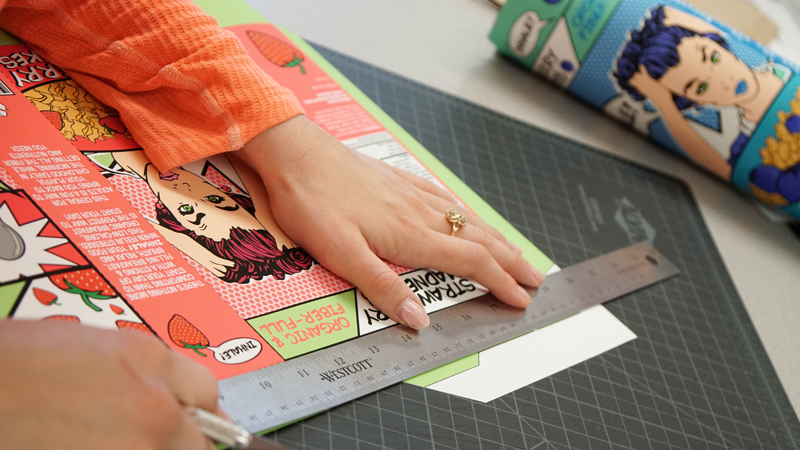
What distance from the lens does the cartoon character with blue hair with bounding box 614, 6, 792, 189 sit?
99 cm

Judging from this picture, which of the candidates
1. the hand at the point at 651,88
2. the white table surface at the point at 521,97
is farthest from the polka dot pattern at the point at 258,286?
the hand at the point at 651,88

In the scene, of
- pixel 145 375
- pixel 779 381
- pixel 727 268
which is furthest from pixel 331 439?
pixel 727 268

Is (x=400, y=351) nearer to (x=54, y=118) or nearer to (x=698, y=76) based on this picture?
(x=54, y=118)

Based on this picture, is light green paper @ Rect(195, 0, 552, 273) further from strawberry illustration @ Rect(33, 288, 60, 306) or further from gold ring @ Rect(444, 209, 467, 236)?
strawberry illustration @ Rect(33, 288, 60, 306)

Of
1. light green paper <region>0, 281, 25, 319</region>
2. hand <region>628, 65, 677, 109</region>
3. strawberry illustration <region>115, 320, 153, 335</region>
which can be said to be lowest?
light green paper <region>0, 281, 25, 319</region>

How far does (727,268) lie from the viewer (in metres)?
0.98

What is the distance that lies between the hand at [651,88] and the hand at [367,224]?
52 cm

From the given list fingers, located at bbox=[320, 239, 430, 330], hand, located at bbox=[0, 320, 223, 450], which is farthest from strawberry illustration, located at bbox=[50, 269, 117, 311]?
fingers, located at bbox=[320, 239, 430, 330]

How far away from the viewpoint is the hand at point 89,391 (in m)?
0.32

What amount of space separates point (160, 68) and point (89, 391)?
403mm

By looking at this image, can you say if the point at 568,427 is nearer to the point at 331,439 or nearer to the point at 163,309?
the point at 331,439

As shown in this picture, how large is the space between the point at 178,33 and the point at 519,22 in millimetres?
698

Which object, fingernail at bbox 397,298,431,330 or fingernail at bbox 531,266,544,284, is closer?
fingernail at bbox 397,298,431,330

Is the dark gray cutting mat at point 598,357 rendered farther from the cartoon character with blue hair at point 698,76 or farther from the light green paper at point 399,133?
the cartoon character with blue hair at point 698,76
